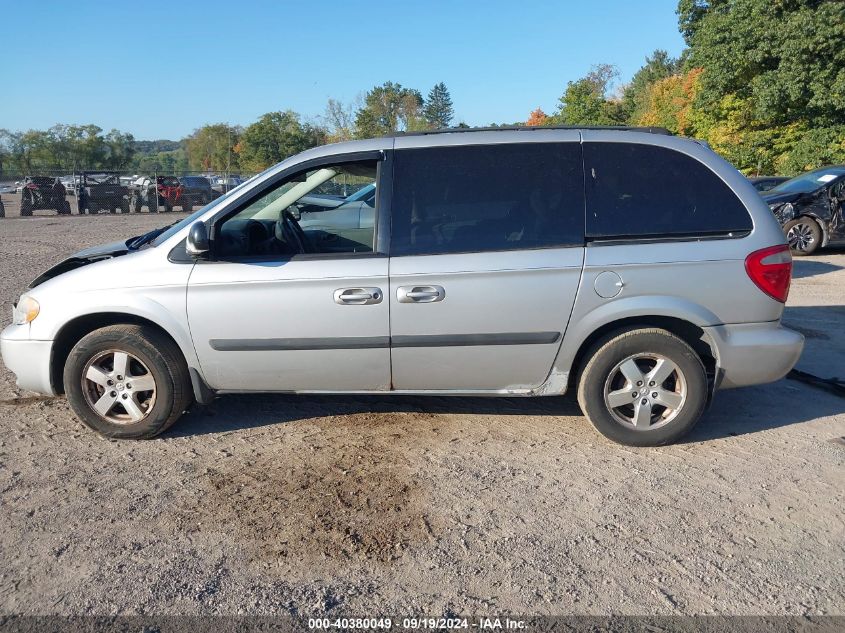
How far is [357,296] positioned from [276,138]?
2298 inches

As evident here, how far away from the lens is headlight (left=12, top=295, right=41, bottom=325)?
15.1 feet

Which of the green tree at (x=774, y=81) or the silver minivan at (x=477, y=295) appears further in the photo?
the green tree at (x=774, y=81)

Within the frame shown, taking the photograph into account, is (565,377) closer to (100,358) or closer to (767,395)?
(767,395)

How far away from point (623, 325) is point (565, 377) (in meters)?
0.49

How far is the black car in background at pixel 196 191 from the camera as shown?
32281 mm

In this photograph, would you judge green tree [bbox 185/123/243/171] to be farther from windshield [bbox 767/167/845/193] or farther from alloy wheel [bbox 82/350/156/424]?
alloy wheel [bbox 82/350/156/424]

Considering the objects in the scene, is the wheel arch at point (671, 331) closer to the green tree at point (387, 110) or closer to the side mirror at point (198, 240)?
the side mirror at point (198, 240)

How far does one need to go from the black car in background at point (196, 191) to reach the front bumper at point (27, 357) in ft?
94.4

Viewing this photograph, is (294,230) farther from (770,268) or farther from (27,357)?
(770,268)

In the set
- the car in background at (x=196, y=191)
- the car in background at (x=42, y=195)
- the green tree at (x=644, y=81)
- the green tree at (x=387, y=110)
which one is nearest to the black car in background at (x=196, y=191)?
the car in background at (x=196, y=191)

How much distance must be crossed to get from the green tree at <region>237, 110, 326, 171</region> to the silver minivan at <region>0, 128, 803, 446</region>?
52651mm

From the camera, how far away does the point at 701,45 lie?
27547mm

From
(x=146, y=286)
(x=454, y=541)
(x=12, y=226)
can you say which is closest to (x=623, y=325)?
(x=454, y=541)

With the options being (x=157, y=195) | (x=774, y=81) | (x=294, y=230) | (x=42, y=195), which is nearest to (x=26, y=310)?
(x=294, y=230)
